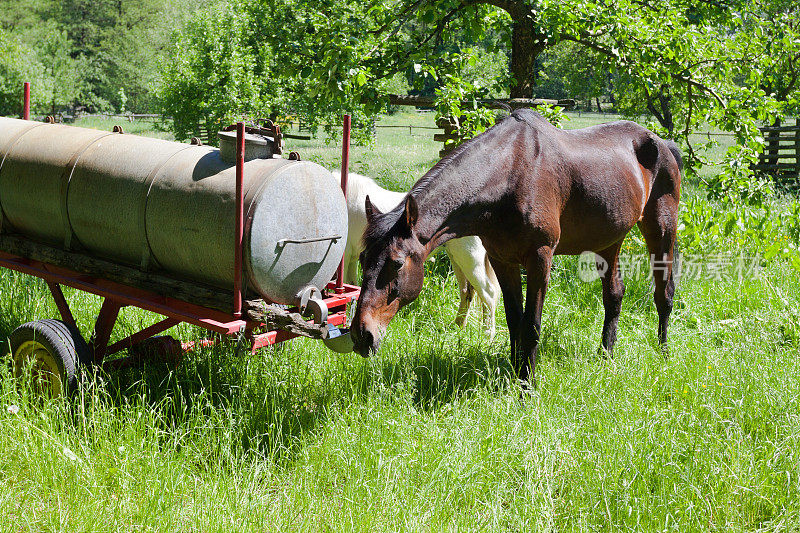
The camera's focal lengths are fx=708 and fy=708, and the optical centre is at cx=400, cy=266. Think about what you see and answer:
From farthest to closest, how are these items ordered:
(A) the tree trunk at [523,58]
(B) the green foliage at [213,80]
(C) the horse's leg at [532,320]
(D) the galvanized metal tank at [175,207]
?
(B) the green foliage at [213,80]
(A) the tree trunk at [523,58]
(C) the horse's leg at [532,320]
(D) the galvanized metal tank at [175,207]

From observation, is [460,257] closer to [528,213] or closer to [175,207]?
[528,213]

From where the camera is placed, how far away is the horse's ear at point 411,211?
403 cm

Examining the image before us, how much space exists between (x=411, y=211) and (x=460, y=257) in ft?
8.88

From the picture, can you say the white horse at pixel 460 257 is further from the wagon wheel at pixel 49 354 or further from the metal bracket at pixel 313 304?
the wagon wheel at pixel 49 354

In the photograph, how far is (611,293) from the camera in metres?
6.21

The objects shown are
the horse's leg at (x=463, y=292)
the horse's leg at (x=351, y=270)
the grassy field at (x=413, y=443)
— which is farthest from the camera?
the horse's leg at (x=463, y=292)

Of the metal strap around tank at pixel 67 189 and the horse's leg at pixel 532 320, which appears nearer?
the metal strap around tank at pixel 67 189

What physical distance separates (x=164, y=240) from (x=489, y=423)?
230 cm

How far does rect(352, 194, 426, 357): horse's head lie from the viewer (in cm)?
405

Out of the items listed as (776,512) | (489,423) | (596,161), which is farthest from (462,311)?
(776,512)

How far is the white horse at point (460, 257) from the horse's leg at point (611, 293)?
1.04 m

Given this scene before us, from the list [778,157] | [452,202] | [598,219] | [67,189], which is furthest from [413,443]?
[778,157]

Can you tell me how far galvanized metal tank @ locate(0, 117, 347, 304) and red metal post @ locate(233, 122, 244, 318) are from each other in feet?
0.31

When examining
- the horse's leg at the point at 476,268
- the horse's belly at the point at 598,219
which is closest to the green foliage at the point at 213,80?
the horse's leg at the point at 476,268
